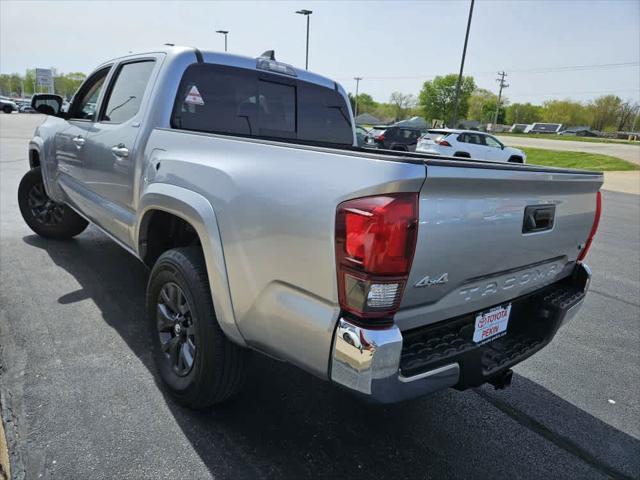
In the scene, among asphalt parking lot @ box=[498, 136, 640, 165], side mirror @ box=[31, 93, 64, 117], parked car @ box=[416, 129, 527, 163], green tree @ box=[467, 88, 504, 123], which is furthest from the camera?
green tree @ box=[467, 88, 504, 123]

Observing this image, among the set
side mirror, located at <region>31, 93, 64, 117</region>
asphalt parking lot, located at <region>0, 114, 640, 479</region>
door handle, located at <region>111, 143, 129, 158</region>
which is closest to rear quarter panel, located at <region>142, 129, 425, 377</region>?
asphalt parking lot, located at <region>0, 114, 640, 479</region>

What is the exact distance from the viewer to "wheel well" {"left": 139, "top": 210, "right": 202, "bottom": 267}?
288 centimetres

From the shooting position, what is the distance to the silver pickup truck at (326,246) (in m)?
1.62

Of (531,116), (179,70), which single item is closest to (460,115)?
(531,116)

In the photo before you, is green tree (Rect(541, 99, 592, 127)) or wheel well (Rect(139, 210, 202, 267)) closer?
wheel well (Rect(139, 210, 202, 267))

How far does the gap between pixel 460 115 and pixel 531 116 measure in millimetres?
48243

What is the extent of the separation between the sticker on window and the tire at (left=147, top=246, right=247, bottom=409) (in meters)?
1.14

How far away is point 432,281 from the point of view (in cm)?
175

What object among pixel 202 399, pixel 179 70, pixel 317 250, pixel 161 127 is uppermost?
pixel 179 70

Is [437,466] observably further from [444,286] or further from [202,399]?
[202,399]

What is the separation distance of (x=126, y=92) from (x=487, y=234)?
292 centimetres

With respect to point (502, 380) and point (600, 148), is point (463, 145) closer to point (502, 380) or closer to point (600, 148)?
point (502, 380)

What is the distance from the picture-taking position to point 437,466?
88.9 inches

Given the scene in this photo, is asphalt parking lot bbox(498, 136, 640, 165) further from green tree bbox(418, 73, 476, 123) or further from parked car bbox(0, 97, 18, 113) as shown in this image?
green tree bbox(418, 73, 476, 123)
